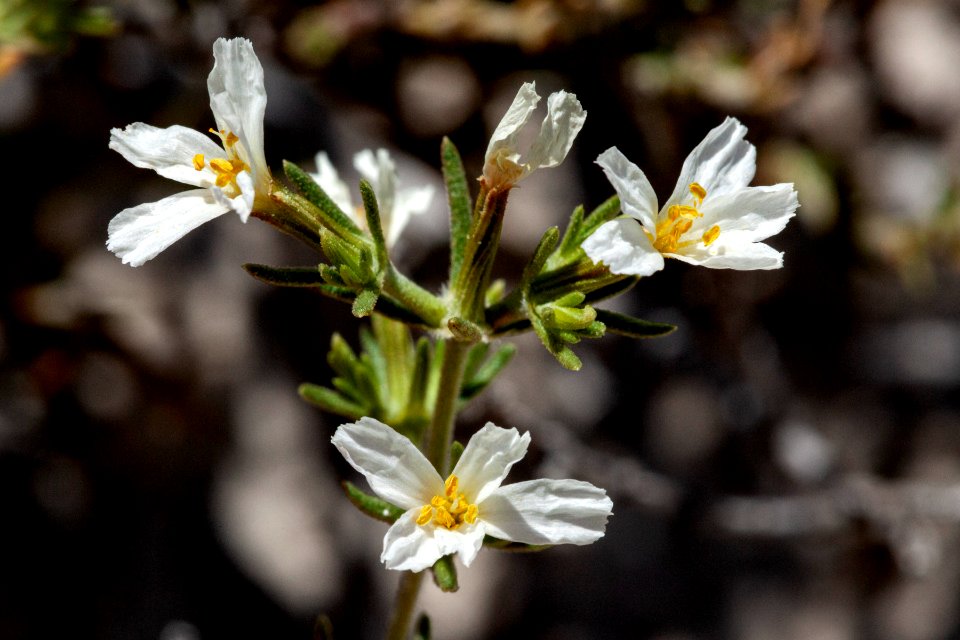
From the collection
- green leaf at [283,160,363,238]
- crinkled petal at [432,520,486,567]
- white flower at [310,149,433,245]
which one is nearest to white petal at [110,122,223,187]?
green leaf at [283,160,363,238]

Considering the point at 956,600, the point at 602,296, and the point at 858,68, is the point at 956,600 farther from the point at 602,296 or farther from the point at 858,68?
the point at 602,296

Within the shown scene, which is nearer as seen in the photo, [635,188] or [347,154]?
[635,188]

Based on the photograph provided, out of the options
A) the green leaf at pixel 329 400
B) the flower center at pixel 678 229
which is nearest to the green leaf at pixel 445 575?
the green leaf at pixel 329 400

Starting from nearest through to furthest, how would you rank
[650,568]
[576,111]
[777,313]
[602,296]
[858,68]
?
[576,111], [602,296], [650,568], [777,313], [858,68]

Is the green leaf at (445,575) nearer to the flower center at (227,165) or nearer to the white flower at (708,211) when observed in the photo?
the white flower at (708,211)

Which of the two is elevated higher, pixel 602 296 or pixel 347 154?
pixel 602 296

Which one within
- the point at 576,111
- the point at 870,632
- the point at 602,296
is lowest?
the point at 870,632

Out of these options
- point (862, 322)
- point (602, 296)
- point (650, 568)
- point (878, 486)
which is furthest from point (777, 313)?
point (602, 296)
